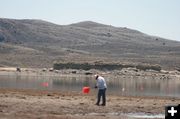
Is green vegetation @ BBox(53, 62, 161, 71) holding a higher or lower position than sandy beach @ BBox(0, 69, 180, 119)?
higher

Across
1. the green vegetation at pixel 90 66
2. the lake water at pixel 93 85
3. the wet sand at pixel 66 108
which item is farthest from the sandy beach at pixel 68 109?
the green vegetation at pixel 90 66

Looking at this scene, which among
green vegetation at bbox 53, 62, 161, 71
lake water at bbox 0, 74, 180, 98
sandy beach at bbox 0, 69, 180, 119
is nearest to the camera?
sandy beach at bbox 0, 69, 180, 119

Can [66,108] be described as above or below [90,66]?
below

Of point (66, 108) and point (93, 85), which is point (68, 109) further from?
point (93, 85)

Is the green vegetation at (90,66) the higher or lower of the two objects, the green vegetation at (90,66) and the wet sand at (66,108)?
the higher

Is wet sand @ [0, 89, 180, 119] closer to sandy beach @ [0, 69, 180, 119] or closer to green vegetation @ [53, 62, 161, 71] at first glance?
sandy beach @ [0, 69, 180, 119]

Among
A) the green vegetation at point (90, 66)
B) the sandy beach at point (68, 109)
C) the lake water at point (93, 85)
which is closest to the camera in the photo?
the sandy beach at point (68, 109)

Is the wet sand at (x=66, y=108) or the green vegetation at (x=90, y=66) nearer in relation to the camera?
the wet sand at (x=66, y=108)

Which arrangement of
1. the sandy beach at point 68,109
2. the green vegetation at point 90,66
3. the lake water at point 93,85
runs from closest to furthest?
the sandy beach at point 68,109 < the lake water at point 93,85 < the green vegetation at point 90,66

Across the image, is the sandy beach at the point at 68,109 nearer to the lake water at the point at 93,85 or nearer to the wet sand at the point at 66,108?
the wet sand at the point at 66,108

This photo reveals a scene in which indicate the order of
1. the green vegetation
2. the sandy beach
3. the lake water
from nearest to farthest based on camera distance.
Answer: the sandy beach
the lake water
the green vegetation

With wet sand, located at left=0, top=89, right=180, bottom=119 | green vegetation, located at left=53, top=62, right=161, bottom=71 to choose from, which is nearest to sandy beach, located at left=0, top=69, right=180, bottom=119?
wet sand, located at left=0, top=89, right=180, bottom=119

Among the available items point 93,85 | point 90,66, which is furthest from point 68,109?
point 90,66

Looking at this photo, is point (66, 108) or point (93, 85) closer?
point (66, 108)
